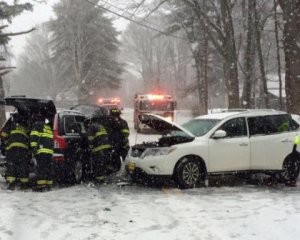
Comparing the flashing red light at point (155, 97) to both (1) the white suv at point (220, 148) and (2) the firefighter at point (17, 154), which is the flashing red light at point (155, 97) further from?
(2) the firefighter at point (17, 154)

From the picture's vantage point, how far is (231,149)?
10.8m

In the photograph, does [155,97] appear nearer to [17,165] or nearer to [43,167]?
[17,165]

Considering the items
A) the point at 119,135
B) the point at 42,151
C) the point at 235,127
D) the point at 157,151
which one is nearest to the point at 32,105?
the point at 42,151

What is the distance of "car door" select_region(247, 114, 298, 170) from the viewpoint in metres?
11.1

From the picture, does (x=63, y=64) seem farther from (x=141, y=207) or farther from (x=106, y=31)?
(x=141, y=207)

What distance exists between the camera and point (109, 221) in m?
7.34

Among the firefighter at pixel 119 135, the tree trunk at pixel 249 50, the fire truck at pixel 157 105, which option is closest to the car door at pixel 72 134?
the firefighter at pixel 119 135

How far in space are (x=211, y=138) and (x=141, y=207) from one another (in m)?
2.96

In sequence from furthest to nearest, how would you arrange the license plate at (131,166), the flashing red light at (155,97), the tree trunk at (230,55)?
the flashing red light at (155,97) → the tree trunk at (230,55) → the license plate at (131,166)

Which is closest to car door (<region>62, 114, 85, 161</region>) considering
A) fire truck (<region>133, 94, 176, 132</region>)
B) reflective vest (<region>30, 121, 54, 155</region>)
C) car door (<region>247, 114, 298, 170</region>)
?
reflective vest (<region>30, 121, 54, 155</region>)

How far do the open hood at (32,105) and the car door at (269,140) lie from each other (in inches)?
178

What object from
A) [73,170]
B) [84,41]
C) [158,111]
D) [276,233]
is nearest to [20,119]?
[73,170]

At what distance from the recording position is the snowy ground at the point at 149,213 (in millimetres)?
6695

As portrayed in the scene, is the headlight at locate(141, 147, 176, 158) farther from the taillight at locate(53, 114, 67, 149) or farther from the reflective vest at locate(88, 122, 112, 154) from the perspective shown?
the taillight at locate(53, 114, 67, 149)
